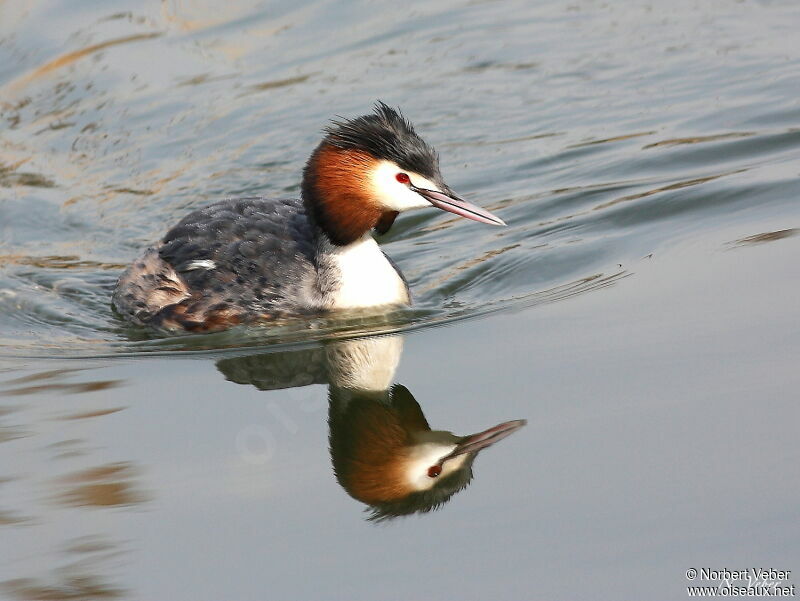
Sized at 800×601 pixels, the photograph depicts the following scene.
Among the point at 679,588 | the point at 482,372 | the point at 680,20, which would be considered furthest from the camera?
the point at 680,20

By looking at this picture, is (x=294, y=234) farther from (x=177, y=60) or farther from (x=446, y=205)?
(x=177, y=60)

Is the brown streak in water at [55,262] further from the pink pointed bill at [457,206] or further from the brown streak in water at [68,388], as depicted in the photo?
the pink pointed bill at [457,206]

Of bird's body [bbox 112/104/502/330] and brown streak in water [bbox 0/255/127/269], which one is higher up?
brown streak in water [bbox 0/255/127/269]

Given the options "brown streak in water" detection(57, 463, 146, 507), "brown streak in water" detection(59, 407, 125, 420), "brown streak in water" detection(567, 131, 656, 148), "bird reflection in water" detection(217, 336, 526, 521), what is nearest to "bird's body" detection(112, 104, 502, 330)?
"bird reflection in water" detection(217, 336, 526, 521)

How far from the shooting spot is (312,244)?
8156 millimetres

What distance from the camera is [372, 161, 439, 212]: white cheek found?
25.1 ft

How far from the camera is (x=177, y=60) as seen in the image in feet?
43.6

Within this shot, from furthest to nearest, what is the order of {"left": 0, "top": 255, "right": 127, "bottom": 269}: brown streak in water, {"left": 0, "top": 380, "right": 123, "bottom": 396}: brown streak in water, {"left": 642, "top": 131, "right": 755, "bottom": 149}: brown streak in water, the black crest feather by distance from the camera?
{"left": 642, "top": 131, "right": 755, "bottom": 149}: brown streak in water → {"left": 0, "top": 255, "right": 127, "bottom": 269}: brown streak in water → the black crest feather → {"left": 0, "top": 380, "right": 123, "bottom": 396}: brown streak in water

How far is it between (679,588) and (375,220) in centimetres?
372

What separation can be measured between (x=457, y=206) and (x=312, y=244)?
1074 millimetres

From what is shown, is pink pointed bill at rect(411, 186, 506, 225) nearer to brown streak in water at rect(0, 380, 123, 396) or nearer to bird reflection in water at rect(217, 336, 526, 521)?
bird reflection in water at rect(217, 336, 526, 521)

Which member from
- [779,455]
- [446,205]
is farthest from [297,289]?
[779,455]

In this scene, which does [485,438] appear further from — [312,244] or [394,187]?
[312,244]

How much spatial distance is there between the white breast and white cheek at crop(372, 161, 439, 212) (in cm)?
39
